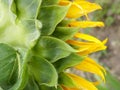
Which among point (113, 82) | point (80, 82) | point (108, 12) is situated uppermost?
point (80, 82)

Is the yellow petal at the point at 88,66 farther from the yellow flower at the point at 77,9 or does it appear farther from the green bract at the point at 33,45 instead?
the yellow flower at the point at 77,9

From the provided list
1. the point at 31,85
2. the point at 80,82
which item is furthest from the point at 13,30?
the point at 80,82

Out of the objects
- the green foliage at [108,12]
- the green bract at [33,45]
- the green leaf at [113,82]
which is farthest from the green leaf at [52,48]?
the green foliage at [108,12]

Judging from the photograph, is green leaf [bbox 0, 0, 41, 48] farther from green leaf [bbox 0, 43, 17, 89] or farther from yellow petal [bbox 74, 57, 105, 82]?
yellow petal [bbox 74, 57, 105, 82]

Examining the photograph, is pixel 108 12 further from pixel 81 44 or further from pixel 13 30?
pixel 13 30

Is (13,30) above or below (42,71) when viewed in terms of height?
above

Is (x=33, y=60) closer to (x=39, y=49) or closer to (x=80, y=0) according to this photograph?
(x=39, y=49)
